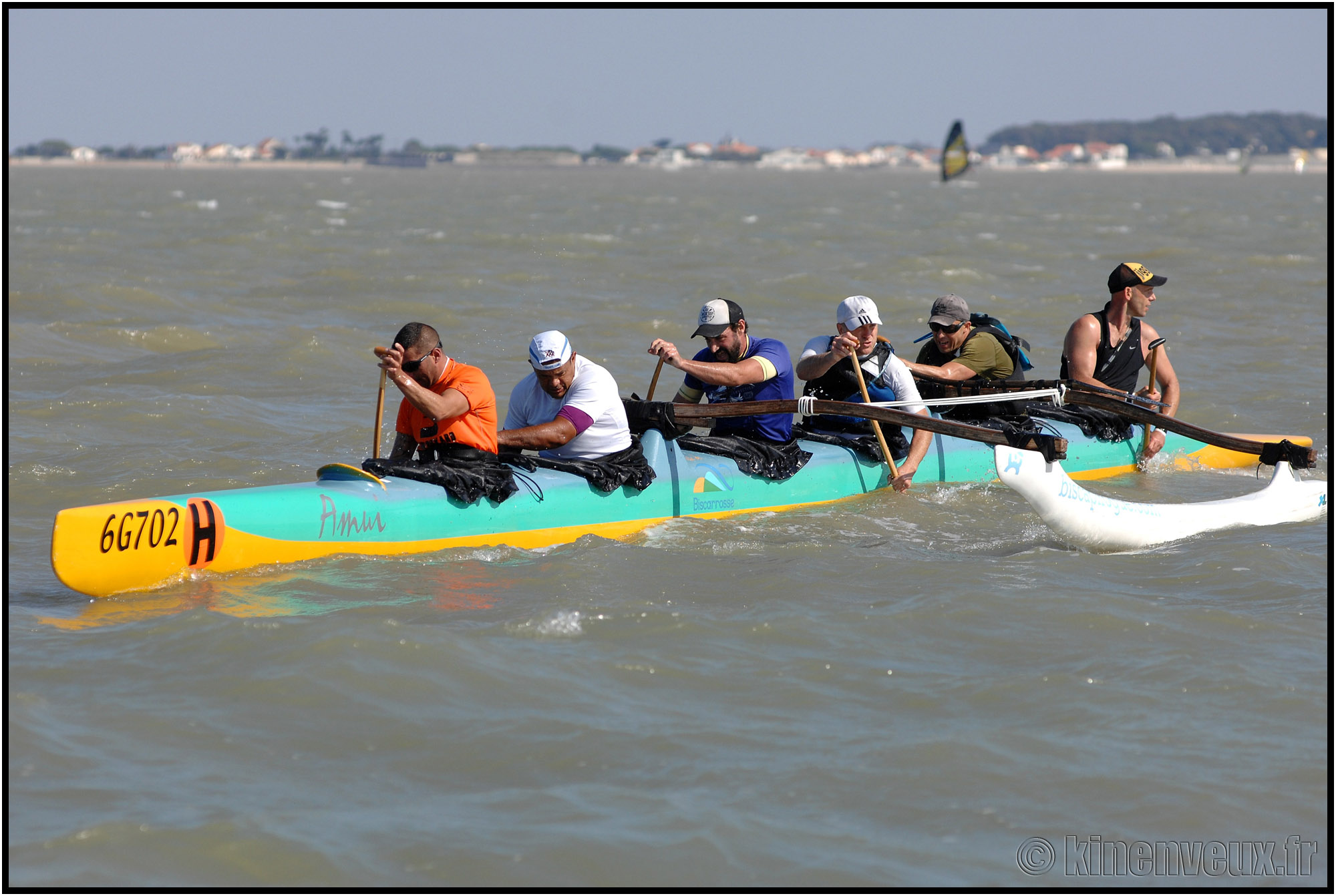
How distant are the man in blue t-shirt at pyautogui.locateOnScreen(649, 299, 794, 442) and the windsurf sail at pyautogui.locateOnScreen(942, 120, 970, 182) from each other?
4829 centimetres

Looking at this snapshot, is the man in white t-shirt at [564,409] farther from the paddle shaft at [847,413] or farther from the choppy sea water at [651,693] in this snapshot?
the choppy sea water at [651,693]

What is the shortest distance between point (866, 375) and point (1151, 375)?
9.34 ft

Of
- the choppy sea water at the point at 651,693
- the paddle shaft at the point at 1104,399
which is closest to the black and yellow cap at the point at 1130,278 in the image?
the paddle shaft at the point at 1104,399

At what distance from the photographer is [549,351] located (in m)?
7.54

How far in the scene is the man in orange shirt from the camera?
7.11 meters

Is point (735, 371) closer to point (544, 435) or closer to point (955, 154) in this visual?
point (544, 435)

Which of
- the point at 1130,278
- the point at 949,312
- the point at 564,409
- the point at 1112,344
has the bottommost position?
the point at 564,409

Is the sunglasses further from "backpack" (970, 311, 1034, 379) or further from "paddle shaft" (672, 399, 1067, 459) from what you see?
"backpack" (970, 311, 1034, 379)

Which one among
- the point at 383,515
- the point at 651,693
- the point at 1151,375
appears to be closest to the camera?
the point at 651,693

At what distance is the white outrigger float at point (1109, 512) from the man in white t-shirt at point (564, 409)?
227 cm

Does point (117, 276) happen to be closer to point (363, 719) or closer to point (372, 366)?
point (372, 366)

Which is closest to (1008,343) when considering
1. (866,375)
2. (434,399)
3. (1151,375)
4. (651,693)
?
(1151,375)

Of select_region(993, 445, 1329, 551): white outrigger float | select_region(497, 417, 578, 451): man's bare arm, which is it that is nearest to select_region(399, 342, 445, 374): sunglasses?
select_region(497, 417, 578, 451): man's bare arm

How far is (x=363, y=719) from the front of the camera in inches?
216
